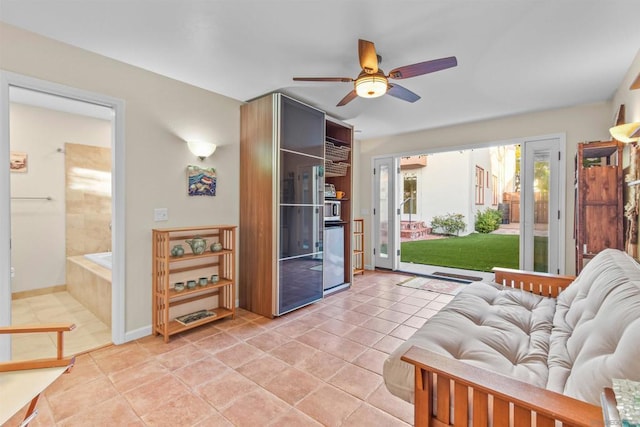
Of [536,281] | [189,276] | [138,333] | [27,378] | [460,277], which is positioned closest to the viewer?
[27,378]

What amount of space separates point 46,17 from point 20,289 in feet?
11.0

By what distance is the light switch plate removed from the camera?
2783mm

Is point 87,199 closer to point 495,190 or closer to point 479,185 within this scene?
point 479,185

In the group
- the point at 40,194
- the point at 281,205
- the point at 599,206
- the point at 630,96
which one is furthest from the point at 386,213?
the point at 40,194

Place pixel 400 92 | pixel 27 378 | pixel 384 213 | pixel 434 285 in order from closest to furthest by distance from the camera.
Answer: pixel 27 378 < pixel 400 92 < pixel 434 285 < pixel 384 213

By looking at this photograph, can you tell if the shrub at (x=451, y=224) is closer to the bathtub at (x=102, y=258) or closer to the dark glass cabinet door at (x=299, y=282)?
the dark glass cabinet door at (x=299, y=282)

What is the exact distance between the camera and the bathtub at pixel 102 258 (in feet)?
11.1

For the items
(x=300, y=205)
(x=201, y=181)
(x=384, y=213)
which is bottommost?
(x=384, y=213)

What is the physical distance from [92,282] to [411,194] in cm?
1099

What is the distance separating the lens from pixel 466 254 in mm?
7074

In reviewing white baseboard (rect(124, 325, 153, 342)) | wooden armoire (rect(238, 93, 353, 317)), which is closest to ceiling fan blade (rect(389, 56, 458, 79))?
wooden armoire (rect(238, 93, 353, 317))

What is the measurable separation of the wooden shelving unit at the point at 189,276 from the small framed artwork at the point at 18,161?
2.42 meters

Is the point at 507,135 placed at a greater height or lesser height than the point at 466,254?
greater

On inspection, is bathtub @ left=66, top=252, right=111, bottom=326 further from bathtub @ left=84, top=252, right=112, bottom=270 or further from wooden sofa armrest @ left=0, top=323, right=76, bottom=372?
wooden sofa armrest @ left=0, top=323, right=76, bottom=372
